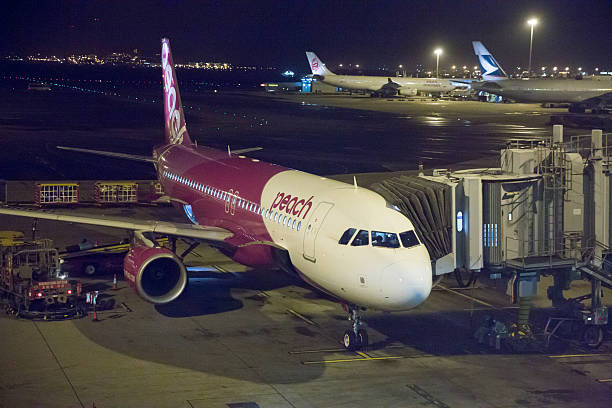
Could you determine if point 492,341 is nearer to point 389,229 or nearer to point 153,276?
point 389,229

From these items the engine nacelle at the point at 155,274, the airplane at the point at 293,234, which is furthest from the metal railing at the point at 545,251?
the engine nacelle at the point at 155,274

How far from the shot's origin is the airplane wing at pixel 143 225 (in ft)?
96.3

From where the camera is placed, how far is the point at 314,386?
21.2m

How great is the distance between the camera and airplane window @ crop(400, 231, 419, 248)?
2266 centimetres

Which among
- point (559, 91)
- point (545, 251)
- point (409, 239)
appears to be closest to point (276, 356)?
point (409, 239)

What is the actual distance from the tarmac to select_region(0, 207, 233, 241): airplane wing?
2.28 m

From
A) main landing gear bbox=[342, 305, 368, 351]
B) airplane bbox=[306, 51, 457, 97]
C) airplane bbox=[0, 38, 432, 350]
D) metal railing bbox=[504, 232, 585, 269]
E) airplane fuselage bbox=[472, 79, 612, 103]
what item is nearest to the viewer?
airplane bbox=[0, 38, 432, 350]

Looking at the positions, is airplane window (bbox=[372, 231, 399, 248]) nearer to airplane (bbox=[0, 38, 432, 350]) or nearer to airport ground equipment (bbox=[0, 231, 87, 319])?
airplane (bbox=[0, 38, 432, 350])

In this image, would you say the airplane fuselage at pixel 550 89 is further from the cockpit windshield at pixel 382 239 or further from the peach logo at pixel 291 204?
the cockpit windshield at pixel 382 239

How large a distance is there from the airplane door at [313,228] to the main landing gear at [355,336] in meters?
1.90

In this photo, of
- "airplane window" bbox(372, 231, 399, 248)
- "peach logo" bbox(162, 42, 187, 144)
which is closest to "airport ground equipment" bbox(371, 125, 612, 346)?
"airplane window" bbox(372, 231, 399, 248)

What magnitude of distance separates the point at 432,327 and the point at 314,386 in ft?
21.8

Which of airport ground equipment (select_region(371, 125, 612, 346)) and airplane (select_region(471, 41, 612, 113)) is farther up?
airplane (select_region(471, 41, 612, 113))

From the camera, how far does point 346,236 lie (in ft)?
75.8
